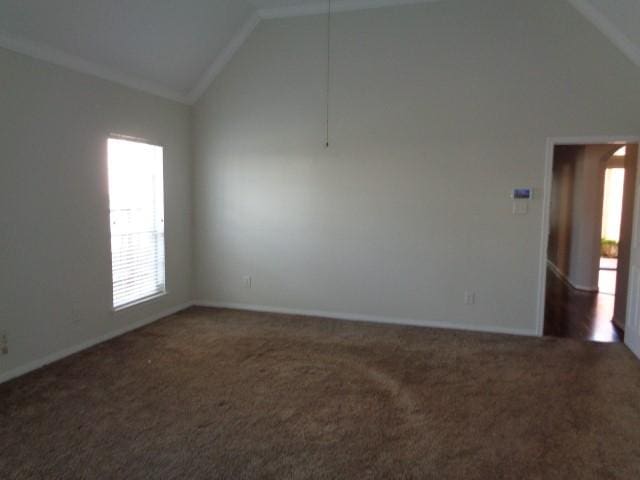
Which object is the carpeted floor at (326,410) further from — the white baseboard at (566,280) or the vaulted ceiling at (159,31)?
the white baseboard at (566,280)

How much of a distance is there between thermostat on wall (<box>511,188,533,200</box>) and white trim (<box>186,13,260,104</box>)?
138 inches

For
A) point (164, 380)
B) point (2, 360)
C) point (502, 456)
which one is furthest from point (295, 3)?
point (502, 456)

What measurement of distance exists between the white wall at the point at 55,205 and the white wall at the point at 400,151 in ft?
4.41

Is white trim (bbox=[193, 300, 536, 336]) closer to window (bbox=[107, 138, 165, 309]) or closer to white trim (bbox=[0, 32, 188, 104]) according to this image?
window (bbox=[107, 138, 165, 309])

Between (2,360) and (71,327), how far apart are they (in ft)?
2.16

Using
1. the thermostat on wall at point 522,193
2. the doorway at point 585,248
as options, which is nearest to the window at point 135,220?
the thermostat on wall at point 522,193

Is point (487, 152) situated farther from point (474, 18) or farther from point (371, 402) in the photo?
point (371, 402)

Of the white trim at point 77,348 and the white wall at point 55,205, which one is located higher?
the white wall at point 55,205

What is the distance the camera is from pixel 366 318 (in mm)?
5199

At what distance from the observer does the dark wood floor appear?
475cm

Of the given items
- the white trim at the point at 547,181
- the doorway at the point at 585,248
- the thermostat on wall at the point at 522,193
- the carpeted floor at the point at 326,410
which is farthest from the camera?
the doorway at the point at 585,248

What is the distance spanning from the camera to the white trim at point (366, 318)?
15.7 feet

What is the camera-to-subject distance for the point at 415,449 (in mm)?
2596

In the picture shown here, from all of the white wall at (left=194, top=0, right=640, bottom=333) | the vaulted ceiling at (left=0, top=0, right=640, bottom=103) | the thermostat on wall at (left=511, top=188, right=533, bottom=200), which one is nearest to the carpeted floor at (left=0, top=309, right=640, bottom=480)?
the white wall at (left=194, top=0, right=640, bottom=333)
